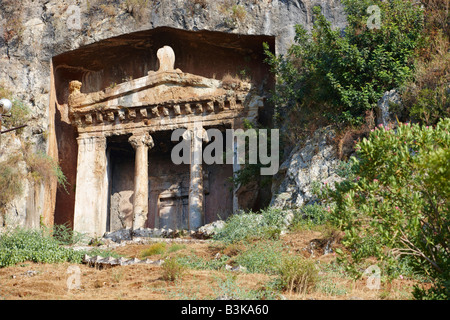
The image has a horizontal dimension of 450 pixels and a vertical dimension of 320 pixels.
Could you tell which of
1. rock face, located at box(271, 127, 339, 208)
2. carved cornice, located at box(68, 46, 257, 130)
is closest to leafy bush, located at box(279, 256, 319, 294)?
rock face, located at box(271, 127, 339, 208)

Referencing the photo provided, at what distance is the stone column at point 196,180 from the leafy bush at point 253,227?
3.09 meters

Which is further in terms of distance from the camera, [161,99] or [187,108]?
[161,99]

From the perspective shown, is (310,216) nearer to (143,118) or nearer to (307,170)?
(307,170)

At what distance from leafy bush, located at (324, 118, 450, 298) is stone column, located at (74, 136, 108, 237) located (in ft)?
43.5

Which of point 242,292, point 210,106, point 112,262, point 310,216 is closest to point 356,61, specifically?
point 310,216

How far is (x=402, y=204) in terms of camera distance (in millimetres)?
8703

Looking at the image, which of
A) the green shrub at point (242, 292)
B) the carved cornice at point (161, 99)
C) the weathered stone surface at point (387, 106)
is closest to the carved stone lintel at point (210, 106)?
the carved cornice at point (161, 99)

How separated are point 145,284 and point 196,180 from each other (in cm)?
910

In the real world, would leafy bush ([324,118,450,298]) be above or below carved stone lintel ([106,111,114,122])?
below

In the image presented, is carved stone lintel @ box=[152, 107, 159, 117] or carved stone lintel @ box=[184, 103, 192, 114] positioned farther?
carved stone lintel @ box=[152, 107, 159, 117]

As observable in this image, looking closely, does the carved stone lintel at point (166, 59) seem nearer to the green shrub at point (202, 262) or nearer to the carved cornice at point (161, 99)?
the carved cornice at point (161, 99)

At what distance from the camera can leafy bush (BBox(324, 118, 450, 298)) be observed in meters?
8.42

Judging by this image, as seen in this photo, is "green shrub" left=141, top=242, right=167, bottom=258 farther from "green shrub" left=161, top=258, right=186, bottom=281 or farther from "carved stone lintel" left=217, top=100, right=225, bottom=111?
"carved stone lintel" left=217, top=100, right=225, bottom=111

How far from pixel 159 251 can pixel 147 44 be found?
33.2ft
